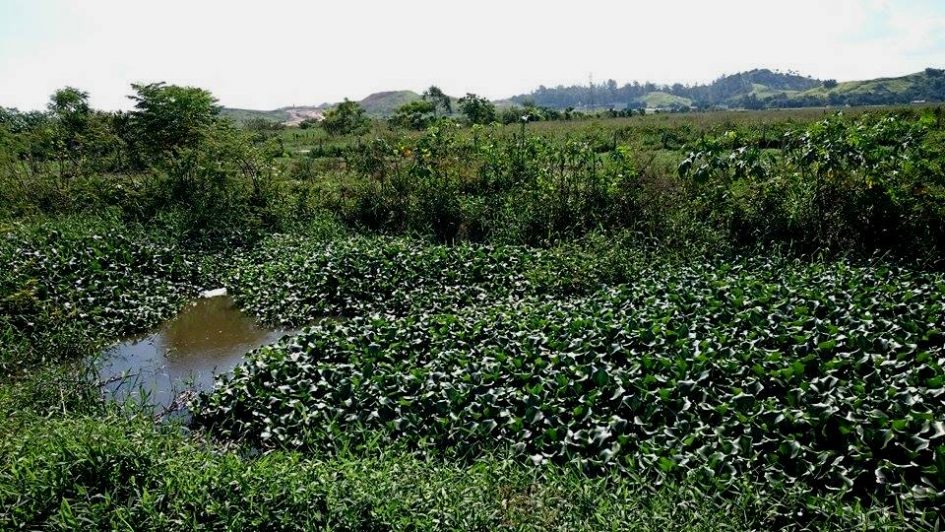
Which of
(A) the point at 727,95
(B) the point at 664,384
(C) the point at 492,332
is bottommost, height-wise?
(B) the point at 664,384

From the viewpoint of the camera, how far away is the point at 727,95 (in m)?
151

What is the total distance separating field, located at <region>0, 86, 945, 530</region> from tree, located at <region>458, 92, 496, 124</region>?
538 inches

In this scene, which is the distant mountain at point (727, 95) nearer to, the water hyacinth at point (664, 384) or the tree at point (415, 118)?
the tree at point (415, 118)

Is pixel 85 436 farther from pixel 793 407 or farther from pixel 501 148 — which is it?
pixel 501 148

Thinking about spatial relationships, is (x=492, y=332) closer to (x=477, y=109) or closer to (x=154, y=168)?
(x=154, y=168)

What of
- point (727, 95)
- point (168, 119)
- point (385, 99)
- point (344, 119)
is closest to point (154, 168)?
point (168, 119)

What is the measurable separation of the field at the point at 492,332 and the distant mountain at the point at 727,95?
32348mm

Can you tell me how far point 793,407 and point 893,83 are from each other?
98.0 metres

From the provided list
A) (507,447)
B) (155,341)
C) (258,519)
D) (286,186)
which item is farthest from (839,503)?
(286,186)

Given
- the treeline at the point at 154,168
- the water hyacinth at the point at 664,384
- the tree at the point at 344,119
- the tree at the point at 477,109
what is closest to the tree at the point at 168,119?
the treeline at the point at 154,168

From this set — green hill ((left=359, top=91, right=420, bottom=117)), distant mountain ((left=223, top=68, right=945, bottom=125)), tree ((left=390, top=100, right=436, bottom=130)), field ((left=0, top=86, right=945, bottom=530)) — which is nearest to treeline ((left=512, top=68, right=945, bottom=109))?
distant mountain ((left=223, top=68, right=945, bottom=125))

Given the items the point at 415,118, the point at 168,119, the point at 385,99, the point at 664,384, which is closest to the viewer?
the point at 664,384

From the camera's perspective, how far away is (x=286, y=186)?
12.3 m

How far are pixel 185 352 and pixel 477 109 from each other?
20.0 metres
